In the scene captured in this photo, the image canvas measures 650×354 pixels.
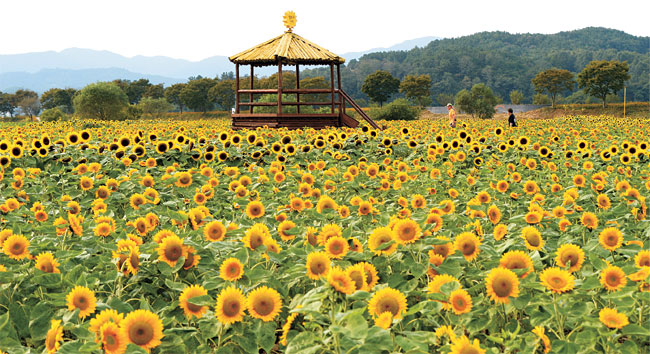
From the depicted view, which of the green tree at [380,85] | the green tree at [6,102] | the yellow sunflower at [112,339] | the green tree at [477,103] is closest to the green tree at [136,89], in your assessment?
the green tree at [6,102]

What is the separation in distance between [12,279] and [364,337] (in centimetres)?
186

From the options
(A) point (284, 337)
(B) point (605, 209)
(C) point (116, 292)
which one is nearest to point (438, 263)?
(A) point (284, 337)

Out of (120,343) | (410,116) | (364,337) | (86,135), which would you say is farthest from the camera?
(410,116)

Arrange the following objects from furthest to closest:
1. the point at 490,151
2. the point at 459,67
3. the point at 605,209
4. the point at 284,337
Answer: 1. the point at 459,67
2. the point at 490,151
3. the point at 605,209
4. the point at 284,337

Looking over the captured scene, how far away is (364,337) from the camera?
1.54 meters

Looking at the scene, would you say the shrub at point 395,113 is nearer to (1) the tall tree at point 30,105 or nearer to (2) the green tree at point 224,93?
(2) the green tree at point 224,93

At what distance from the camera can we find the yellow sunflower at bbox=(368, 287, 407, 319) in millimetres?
1841

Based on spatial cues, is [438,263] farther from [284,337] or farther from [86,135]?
[86,135]

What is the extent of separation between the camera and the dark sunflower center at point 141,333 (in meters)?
1.71

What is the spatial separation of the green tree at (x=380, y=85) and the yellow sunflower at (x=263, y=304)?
282 ft

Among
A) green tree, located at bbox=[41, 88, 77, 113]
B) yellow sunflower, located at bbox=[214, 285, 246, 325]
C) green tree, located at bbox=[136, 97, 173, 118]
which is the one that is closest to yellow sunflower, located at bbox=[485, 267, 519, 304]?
yellow sunflower, located at bbox=[214, 285, 246, 325]

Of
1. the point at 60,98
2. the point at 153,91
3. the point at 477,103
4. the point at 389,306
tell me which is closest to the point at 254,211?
the point at 389,306

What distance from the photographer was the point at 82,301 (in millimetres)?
1976

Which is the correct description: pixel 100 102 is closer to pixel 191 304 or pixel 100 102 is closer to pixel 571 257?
pixel 191 304
